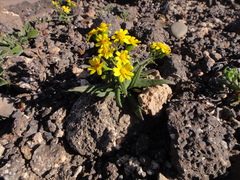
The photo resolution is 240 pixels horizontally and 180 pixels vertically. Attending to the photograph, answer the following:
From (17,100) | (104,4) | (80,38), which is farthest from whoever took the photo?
(104,4)

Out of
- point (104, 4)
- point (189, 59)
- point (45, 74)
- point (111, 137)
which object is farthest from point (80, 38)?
point (111, 137)

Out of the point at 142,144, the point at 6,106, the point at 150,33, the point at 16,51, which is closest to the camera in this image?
the point at 142,144

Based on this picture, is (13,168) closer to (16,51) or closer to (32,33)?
(16,51)

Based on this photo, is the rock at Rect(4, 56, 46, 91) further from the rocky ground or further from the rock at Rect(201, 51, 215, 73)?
the rock at Rect(201, 51, 215, 73)

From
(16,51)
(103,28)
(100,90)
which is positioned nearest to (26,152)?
(100,90)

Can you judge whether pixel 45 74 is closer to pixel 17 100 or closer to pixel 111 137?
pixel 17 100

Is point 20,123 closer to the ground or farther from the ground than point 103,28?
closer to the ground
